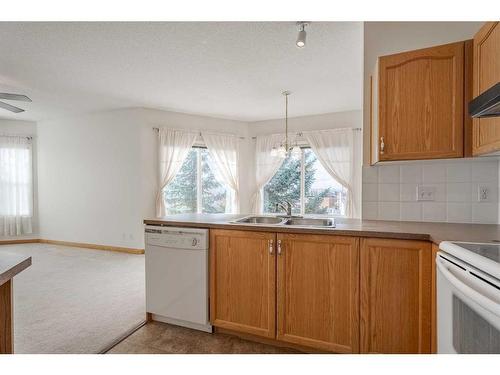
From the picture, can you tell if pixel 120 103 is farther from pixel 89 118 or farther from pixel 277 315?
pixel 277 315

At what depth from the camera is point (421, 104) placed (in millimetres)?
1796

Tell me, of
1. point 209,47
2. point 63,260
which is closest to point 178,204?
point 63,260

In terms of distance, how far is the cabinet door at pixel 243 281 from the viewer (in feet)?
6.29

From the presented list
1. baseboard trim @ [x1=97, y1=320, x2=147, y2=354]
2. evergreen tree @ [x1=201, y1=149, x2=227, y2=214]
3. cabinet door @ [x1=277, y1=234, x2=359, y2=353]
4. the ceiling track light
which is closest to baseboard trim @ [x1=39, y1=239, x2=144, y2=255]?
evergreen tree @ [x1=201, y1=149, x2=227, y2=214]

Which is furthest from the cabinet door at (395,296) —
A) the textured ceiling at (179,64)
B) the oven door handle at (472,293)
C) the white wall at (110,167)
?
the white wall at (110,167)

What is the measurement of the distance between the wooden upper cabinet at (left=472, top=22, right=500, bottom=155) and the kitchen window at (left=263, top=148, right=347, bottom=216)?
3545 millimetres

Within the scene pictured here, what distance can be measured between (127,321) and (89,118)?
411 cm

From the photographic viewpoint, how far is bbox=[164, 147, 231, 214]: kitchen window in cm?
520

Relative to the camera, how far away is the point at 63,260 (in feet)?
14.2

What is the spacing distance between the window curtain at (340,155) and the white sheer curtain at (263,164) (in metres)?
0.76

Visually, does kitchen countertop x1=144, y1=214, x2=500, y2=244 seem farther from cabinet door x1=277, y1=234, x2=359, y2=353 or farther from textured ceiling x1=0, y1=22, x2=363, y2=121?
textured ceiling x1=0, y1=22, x2=363, y2=121
